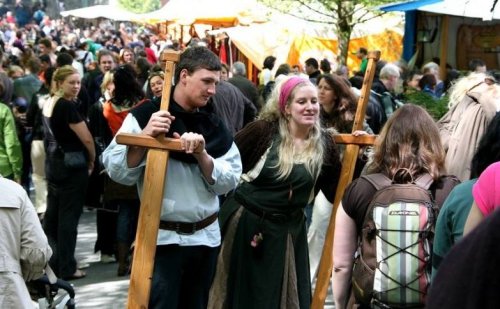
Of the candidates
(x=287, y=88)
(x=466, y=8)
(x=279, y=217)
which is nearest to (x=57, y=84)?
(x=287, y=88)

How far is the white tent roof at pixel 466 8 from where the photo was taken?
42.5 feet

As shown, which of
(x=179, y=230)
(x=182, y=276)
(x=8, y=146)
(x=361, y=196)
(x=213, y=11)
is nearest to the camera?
(x=361, y=196)

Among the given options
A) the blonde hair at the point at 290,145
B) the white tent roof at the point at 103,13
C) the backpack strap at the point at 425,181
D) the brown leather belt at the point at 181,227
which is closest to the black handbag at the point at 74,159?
the blonde hair at the point at 290,145

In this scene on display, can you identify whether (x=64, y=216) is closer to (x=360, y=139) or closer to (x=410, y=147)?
(x=360, y=139)

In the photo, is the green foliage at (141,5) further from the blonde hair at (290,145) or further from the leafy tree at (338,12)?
the blonde hair at (290,145)

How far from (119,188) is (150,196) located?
3878 millimetres

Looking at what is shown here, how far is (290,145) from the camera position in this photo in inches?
229

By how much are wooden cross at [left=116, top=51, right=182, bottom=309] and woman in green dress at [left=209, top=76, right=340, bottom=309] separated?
3.06 ft

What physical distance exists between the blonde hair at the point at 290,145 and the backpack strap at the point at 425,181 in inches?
45.8

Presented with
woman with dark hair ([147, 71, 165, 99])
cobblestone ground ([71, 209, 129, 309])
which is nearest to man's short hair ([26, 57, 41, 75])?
cobblestone ground ([71, 209, 129, 309])

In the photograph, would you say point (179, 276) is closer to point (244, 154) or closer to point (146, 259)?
point (146, 259)

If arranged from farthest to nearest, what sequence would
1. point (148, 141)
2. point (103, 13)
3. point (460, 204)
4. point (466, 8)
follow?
point (103, 13) → point (466, 8) → point (148, 141) → point (460, 204)

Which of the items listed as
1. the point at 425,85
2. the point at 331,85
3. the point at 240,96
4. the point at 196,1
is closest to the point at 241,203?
the point at 331,85

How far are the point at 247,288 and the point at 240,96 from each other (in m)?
4.52
